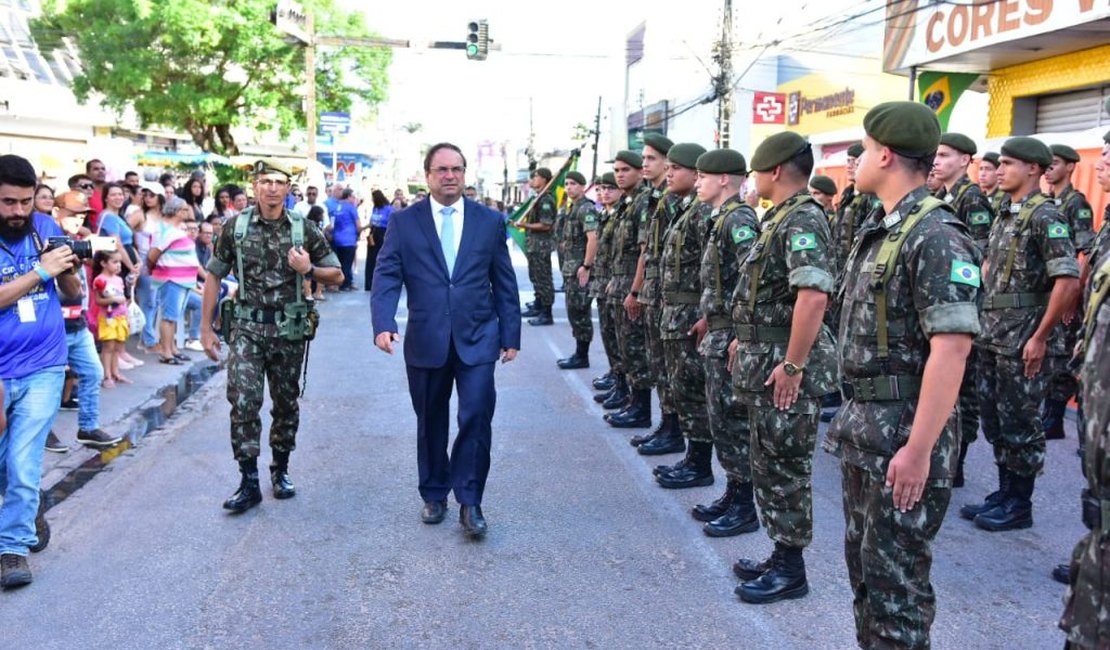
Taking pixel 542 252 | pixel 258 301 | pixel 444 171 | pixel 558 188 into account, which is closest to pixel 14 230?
pixel 258 301

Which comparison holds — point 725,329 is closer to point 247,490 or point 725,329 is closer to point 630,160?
point 247,490

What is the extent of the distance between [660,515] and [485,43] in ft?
61.3

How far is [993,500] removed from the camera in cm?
518

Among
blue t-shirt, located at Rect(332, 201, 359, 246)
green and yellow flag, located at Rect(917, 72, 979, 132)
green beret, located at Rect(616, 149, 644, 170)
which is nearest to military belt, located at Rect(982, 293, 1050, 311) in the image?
green beret, located at Rect(616, 149, 644, 170)

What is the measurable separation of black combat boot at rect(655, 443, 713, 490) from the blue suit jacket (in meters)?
1.46

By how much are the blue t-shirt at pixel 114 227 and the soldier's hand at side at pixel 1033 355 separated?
Answer: 25.5 ft

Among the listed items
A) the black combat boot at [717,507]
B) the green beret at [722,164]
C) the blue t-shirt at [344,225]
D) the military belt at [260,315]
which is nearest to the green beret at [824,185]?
the green beret at [722,164]

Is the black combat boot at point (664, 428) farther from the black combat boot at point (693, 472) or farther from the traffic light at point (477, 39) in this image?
the traffic light at point (477, 39)

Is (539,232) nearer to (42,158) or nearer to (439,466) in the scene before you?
(439,466)

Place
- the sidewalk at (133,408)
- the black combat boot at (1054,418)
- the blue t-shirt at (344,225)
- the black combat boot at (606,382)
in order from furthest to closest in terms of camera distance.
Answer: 1. the blue t-shirt at (344,225)
2. the black combat boot at (606,382)
3. the black combat boot at (1054,418)
4. the sidewalk at (133,408)

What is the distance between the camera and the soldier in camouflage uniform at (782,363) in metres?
3.86

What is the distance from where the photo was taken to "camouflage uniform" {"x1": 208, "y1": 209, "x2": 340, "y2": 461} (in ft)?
17.1

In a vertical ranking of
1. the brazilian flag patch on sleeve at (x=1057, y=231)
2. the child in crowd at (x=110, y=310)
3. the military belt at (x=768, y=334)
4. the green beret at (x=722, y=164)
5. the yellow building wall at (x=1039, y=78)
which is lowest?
the child in crowd at (x=110, y=310)

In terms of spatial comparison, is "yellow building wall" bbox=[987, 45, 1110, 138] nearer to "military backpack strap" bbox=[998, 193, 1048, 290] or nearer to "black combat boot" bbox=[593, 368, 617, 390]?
"black combat boot" bbox=[593, 368, 617, 390]
